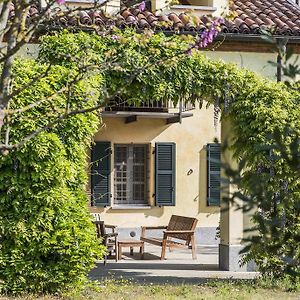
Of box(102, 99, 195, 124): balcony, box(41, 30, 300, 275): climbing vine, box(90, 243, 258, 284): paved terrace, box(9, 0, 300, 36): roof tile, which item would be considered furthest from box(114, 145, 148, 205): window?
box(41, 30, 300, 275): climbing vine

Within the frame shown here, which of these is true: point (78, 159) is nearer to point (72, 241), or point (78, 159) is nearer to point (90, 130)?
point (90, 130)

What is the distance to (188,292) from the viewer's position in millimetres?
11219

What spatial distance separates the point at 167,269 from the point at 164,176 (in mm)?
4570

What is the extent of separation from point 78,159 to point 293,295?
3434mm

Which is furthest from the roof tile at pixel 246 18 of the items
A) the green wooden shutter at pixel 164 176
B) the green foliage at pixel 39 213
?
the green foliage at pixel 39 213

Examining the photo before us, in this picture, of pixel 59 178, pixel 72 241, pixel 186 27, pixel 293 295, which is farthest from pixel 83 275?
pixel 186 27

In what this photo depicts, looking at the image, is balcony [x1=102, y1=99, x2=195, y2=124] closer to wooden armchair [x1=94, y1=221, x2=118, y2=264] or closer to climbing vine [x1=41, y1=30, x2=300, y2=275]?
wooden armchair [x1=94, y1=221, x2=118, y2=264]

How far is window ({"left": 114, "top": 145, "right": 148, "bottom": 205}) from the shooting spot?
1861 centimetres

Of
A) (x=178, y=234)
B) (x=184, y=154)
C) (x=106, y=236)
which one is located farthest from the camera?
(x=184, y=154)

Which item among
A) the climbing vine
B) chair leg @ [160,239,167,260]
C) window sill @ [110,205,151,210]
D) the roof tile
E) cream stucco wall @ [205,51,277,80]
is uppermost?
the roof tile

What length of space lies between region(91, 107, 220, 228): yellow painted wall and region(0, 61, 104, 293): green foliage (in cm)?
770

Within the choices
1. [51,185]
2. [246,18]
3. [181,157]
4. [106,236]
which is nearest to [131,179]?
[181,157]

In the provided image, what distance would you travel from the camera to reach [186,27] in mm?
15211

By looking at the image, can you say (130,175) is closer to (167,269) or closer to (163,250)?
(163,250)
